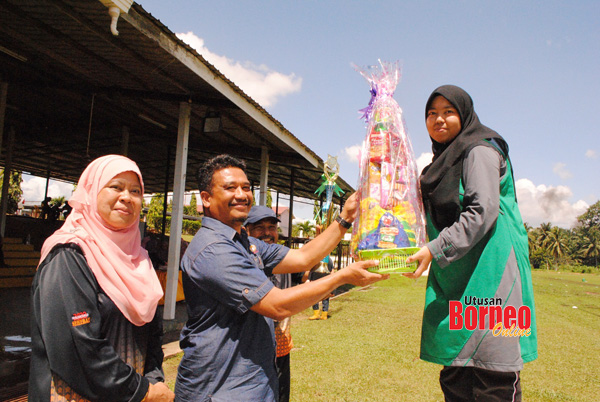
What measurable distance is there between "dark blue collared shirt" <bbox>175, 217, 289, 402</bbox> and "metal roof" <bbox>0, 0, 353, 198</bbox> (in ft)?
11.1

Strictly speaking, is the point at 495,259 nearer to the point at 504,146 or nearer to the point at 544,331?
the point at 504,146

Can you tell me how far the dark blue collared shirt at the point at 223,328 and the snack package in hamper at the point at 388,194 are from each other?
1.81 ft

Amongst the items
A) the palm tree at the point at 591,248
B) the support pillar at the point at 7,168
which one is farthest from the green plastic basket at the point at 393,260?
the palm tree at the point at 591,248

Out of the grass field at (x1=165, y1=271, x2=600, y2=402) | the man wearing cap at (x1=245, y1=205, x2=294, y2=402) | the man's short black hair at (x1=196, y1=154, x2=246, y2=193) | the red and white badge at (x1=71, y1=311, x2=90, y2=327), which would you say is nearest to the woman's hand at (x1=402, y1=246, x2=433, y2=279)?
the man's short black hair at (x1=196, y1=154, x2=246, y2=193)

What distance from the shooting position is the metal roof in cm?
463

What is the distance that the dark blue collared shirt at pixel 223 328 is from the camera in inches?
68.2

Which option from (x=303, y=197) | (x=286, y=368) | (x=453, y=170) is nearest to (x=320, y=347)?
(x=286, y=368)

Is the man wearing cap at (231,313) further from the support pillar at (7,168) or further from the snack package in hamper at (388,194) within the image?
the support pillar at (7,168)

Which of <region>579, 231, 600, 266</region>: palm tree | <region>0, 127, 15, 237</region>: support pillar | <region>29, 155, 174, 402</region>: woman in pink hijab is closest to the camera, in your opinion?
<region>29, 155, 174, 402</region>: woman in pink hijab

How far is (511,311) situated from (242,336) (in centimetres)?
124

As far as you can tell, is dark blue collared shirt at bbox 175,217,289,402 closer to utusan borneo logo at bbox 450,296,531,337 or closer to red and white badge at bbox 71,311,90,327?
red and white badge at bbox 71,311,90,327

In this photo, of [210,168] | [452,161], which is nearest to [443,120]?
[452,161]

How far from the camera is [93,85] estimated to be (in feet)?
22.8

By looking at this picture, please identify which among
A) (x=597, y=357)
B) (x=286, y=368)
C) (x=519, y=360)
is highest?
(x=519, y=360)
